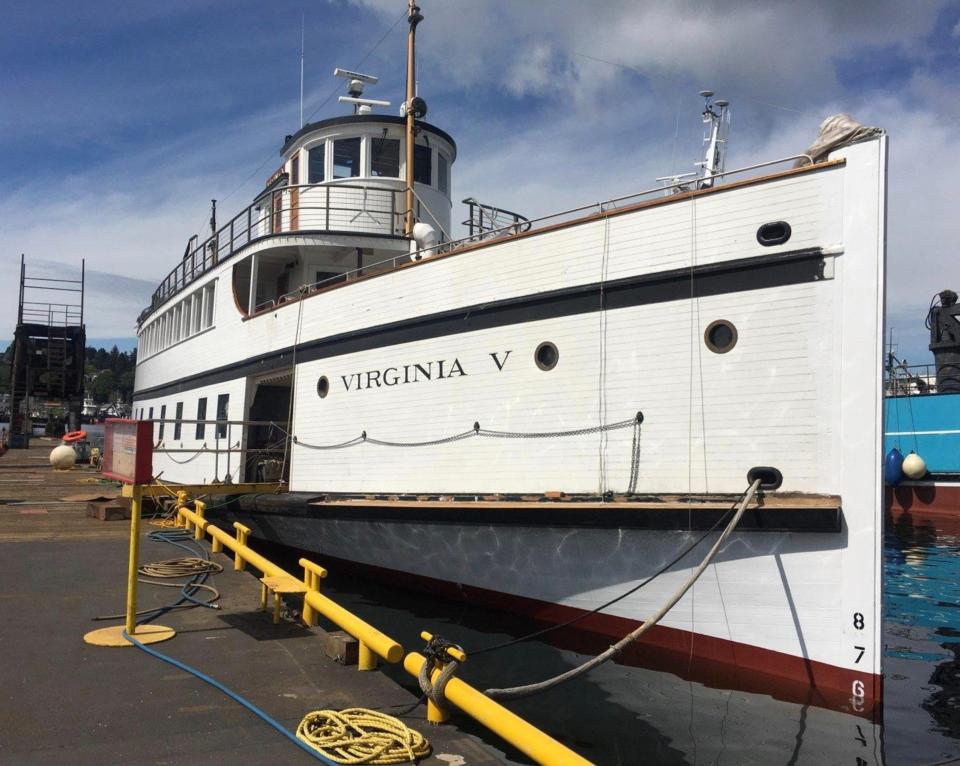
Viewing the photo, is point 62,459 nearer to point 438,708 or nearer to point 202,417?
point 202,417

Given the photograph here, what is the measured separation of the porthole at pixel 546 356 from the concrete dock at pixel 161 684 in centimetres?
304

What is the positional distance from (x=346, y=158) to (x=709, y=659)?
902cm

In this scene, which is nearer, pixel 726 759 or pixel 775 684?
pixel 726 759

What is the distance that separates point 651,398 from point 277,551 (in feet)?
22.6

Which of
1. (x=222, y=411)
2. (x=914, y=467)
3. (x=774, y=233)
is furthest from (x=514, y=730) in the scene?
(x=914, y=467)

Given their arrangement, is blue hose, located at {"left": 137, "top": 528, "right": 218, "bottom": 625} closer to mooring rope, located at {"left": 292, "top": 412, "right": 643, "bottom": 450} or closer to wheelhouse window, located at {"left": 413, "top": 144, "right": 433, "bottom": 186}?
mooring rope, located at {"left": 292, "top": 412, "right": 643, "bottom": 450}

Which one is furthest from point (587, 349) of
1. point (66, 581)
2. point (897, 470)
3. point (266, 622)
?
point (897, 470)

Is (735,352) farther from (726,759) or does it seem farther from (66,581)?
(66,581)

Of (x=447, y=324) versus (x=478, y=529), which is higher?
(x=447, y=324)

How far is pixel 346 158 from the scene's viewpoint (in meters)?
12.1

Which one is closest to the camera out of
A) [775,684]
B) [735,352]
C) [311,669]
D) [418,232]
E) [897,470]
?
[311,669]

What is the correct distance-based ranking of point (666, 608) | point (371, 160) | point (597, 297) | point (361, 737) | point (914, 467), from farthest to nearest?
point (914, 467) → point (371, 160) → point (597, 297) → point (666, 608) → point (361, 737)

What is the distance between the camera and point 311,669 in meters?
4.85

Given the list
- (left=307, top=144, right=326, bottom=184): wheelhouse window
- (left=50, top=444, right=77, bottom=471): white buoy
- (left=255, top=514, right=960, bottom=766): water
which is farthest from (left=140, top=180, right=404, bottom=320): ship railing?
(left=50, top=444, right=77, bottom=471): white buoy
